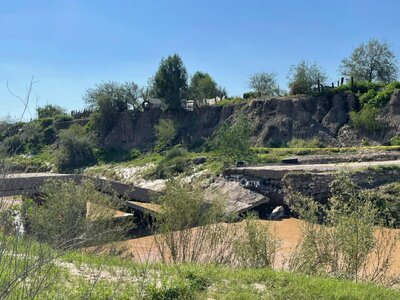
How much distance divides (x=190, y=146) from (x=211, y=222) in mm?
36191

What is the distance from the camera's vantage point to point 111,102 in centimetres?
5572

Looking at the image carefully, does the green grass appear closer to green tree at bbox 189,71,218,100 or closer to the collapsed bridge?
the collapsed bridge

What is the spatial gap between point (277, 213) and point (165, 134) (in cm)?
2497

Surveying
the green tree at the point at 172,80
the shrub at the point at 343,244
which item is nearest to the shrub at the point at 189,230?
the shrub at the point at 343,244

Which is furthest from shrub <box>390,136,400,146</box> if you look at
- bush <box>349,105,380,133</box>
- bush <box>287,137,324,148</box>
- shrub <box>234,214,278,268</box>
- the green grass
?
the green grass

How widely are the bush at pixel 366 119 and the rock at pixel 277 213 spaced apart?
16847 mm

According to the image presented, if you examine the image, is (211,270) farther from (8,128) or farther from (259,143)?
(259,143)

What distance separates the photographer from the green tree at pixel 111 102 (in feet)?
182

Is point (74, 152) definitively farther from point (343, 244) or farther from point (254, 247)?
point (343, 244)

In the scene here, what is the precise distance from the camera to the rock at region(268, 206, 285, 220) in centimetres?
2364

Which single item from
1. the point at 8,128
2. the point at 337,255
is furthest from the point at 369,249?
the point at 8,128

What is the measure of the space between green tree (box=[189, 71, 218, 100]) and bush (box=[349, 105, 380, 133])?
19.9m

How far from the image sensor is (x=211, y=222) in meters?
10.3

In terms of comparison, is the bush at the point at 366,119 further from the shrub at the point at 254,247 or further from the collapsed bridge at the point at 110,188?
the shrub at the point at 254,247
